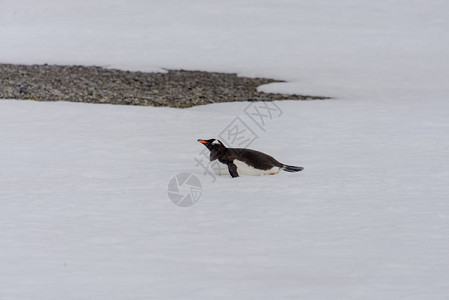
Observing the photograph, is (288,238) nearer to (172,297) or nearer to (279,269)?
(279,269)

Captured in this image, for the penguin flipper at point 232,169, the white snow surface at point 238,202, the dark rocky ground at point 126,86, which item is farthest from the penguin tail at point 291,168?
the dark rocky ground at point 126,86

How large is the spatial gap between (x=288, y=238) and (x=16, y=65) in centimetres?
1788

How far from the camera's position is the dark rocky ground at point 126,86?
55.6ft

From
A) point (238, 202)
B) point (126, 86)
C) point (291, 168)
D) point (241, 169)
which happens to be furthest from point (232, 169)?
point (126, 86)

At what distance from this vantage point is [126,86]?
1908 cm

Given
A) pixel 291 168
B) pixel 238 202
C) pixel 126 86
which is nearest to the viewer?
pixel 238 202

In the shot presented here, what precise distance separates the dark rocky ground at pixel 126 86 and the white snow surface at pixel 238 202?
1053 mm

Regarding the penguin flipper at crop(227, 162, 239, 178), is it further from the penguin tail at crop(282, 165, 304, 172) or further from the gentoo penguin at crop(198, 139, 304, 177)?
the penguin tail at crop(282, 165, 304, 172)

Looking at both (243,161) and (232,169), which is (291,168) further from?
(232,169)

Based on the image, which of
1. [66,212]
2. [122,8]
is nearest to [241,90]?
[66,212]

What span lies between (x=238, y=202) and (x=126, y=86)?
451 inches

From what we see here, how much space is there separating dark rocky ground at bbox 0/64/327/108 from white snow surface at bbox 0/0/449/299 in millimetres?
1053

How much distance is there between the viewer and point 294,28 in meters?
32.6

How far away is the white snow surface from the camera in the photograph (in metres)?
5.61
